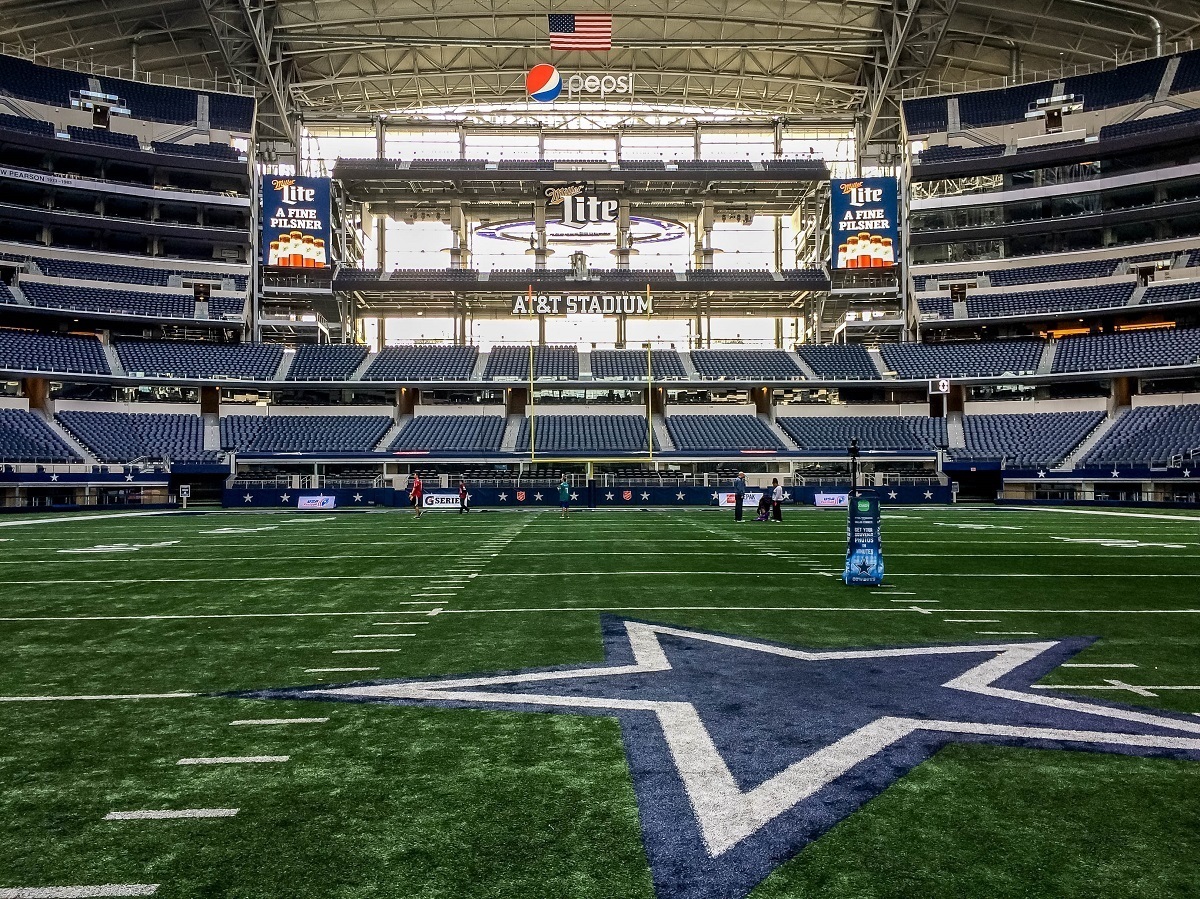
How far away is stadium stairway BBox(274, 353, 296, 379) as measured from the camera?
44.3m

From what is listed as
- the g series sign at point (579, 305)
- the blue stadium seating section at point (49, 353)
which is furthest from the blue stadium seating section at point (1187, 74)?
the blue stadium seating section at point (49, 353)

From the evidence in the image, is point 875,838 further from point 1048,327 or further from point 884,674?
point 1048,327

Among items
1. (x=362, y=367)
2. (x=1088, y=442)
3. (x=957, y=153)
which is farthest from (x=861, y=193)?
(x=362, y=367)

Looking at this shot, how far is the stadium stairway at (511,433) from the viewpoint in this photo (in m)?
42.1

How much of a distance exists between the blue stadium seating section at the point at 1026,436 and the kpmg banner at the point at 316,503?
32704 millimetres

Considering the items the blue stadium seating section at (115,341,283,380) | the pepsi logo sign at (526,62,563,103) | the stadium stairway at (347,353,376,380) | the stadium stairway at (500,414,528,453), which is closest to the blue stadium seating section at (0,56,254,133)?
the blue stadium seating section at (115,341,283,380)

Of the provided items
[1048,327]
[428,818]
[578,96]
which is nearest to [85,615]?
[428,818]

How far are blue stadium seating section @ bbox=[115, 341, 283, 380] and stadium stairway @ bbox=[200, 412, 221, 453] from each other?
2591 millimetres

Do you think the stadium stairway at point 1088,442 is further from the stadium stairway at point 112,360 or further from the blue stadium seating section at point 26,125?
the blue stadium seating section at point 26,125

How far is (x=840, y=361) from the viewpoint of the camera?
47031 mm

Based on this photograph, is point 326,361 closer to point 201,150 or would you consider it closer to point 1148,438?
point 201,150

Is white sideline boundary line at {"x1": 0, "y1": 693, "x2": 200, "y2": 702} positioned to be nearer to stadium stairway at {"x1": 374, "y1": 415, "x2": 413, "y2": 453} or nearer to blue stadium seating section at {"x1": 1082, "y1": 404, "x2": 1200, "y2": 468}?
stadium stairway at {"x1": 374, "y1": 415, "x2": 413, "y2": 453}

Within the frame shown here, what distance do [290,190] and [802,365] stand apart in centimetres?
3233

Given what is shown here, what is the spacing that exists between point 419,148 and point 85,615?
152 ft
